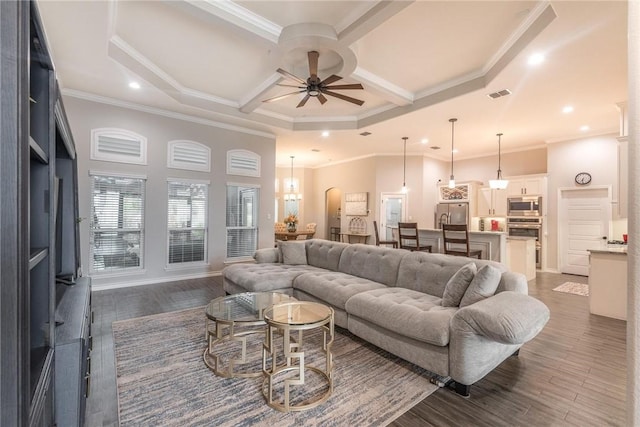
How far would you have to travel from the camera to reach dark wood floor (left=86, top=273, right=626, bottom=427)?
197 cm

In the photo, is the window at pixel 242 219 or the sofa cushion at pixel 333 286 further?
the window at pixel 242 219

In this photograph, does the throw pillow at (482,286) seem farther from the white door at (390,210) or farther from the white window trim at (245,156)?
the white door at (390,210)

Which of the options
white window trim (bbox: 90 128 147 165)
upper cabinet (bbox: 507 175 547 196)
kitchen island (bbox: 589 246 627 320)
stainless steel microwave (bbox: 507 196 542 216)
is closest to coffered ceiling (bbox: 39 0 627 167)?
white window trim (bbox: 90 128 147 165)

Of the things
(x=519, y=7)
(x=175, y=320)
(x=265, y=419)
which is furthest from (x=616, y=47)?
(x=175, y=320)

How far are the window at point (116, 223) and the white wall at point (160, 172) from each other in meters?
0.10

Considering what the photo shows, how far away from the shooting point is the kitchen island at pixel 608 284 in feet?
13.0

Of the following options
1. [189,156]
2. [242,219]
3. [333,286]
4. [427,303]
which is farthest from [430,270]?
[189,156]

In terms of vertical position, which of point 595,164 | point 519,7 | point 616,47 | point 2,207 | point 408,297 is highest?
point 519,7

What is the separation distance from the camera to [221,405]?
6.72ft

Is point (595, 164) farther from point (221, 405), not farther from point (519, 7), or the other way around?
point (221, 405)

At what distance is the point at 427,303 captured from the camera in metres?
2.78

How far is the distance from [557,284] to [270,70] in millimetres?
6572

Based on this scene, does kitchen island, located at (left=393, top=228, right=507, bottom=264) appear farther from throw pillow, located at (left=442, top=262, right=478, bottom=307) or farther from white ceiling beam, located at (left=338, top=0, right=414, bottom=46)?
white ceiling beam, located at (left=338, top=0, right=414, bottom=46)

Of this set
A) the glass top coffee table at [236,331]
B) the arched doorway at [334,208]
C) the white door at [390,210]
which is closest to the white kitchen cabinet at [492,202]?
the white door at [390,210]
